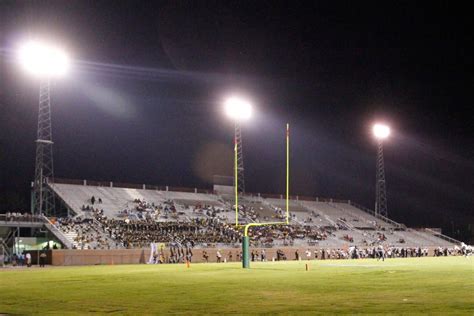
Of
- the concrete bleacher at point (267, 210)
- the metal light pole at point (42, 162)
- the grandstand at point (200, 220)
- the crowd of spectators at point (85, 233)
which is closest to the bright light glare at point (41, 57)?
the metal light pole at point (42, 162)

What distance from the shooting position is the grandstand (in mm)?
48469

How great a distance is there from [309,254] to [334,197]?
98.6ft


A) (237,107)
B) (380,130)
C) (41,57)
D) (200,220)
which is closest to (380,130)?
(380,130)

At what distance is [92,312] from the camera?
469 inches

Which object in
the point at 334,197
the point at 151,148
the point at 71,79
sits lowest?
the point at 334,197

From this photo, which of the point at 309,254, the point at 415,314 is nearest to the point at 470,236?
the point at 309,254

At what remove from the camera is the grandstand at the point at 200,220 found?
48.5m

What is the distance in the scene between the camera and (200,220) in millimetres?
56000

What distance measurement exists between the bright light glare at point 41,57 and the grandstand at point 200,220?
39.0 feet

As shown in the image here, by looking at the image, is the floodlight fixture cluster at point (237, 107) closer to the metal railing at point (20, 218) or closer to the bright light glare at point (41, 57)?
the bright light glare at point (41, 57)

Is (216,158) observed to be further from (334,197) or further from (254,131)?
(334,197)

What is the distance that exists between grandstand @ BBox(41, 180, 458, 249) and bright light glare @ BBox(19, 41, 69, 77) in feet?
39.0

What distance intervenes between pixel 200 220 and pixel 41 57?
21216 mm

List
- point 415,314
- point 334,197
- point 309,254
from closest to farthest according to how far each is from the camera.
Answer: point 415,314 → point 309,254 → point 334,197
